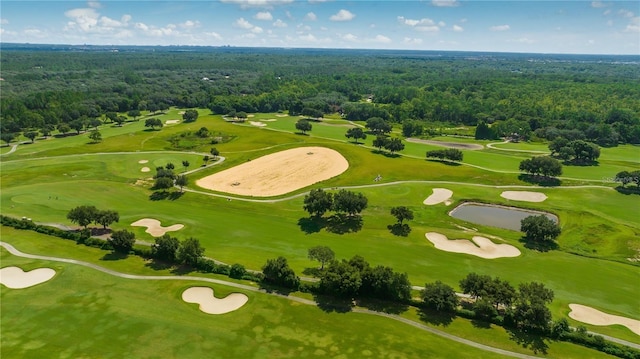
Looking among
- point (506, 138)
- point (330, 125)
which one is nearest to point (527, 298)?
point (506, 138)

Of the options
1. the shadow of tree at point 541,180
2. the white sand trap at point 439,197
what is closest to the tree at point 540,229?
the white sand trap at point 439,197

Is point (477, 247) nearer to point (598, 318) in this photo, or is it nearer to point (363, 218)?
point (598, 318)

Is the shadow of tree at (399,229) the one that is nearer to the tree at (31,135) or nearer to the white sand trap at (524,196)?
the white sand trap at (524,196)

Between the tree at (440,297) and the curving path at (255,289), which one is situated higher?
the tree at (440,297)

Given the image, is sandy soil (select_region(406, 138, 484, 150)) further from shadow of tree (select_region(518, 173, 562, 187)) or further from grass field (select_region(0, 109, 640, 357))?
shadow of tree (select_region(518, 173, 562, 187))

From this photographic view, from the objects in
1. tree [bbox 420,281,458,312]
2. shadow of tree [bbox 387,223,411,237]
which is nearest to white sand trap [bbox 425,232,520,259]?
shadow of tree [bbox 387,223,411,237]

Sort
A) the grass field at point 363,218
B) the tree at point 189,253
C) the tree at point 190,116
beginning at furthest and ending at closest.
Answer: the tree at point 190,116
the tree at point 189,253
the grass field at point 363,218
